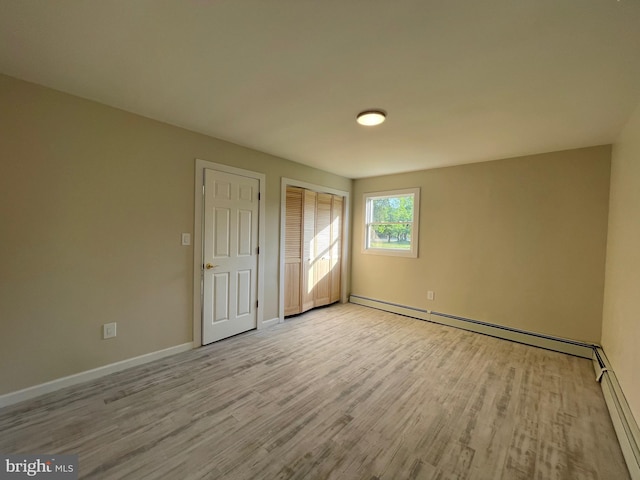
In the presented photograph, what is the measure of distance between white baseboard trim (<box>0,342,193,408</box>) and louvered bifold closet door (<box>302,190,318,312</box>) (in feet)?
6.25

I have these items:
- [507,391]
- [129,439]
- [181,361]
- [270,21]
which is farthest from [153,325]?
[507,391]

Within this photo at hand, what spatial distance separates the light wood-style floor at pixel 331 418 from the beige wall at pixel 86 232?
0.34 metres

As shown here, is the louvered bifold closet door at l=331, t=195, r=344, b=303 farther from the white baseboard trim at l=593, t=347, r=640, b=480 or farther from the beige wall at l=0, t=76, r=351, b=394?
the white baseboard trim at l=593, t=347, r=640, b=480

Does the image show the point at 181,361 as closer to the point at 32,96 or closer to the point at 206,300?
the point at 206,300

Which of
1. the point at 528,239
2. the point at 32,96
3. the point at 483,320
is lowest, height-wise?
the point at 483,320

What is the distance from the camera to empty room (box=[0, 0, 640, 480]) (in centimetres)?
150

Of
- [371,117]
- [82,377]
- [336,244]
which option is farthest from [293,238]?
[82,377]

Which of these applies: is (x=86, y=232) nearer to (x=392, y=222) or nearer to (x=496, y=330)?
(x=392, y=222)

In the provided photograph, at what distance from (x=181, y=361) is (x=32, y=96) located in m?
2.54

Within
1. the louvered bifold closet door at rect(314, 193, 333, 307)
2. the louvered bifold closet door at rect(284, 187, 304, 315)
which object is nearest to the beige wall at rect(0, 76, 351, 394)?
the louvered bifold closet door at rect(284, 187, 304, 315)

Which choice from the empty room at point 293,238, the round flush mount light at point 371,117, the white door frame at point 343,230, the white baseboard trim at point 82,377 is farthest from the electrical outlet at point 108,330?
the round flush mount light at point 371,117

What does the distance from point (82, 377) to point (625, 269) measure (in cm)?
466

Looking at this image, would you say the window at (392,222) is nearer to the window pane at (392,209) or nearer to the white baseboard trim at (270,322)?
the window pane at (392,209)

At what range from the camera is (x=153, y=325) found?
2.71 meters
